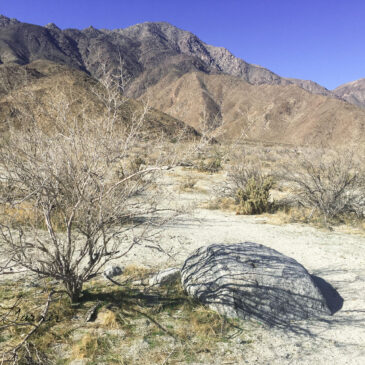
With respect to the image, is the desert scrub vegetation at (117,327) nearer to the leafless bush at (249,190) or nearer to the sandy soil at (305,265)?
the sandy soil at (305,265)

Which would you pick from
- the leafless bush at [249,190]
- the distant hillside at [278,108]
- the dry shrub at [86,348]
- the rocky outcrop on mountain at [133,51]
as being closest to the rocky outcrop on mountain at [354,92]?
the rocky outcrop on mountain at [133,51]

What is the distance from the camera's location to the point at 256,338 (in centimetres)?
300

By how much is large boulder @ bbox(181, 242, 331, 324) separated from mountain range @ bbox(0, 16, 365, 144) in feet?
5.30

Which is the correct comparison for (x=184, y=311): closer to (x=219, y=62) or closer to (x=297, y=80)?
(x=219, y=62)

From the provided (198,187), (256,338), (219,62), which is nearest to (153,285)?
(256,338)

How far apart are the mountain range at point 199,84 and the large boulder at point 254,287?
5.30ft

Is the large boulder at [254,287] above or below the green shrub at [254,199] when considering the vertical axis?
below

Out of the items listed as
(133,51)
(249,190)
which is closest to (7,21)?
(133,51)

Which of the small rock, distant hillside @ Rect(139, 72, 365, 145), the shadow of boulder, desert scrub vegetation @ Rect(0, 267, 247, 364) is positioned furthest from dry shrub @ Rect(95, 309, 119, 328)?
distant hillside @ Rect(139, 72, 365, 145)

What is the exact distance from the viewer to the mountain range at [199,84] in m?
6.89

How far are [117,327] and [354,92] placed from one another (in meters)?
218

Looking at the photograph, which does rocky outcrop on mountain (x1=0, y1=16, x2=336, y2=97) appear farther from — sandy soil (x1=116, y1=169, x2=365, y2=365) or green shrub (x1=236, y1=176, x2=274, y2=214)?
sandy soil (x1=116, y1=169, x2=365, y2=365)

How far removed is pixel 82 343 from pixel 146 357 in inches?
24.1

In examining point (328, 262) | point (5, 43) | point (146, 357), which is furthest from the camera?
point (5, 43)
